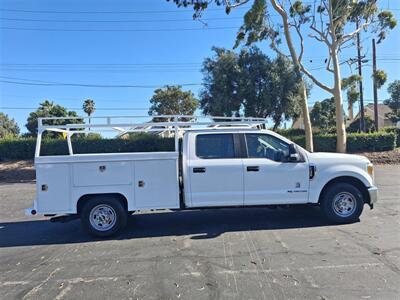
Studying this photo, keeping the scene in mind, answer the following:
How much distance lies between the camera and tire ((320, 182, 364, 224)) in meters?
7.36

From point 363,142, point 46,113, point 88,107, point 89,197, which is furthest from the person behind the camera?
point 88,107

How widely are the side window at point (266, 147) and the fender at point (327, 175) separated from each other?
739 millimetres

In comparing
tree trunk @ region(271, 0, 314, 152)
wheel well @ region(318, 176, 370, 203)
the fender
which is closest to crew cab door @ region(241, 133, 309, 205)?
the fender

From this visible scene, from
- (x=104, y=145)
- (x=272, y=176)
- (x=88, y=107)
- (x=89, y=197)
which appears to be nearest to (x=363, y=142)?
(x=104, y=145)

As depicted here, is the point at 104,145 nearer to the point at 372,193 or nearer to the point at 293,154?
the point at 293,154

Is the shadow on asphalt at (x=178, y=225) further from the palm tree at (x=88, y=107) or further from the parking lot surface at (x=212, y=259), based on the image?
the palm tree at (x=88, y=107)

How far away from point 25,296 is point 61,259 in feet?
4.56

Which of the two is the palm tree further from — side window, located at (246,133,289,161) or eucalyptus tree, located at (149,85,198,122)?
side window, located at (246,133,289,161)

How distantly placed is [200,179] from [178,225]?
1.34 meters

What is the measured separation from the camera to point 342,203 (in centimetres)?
742

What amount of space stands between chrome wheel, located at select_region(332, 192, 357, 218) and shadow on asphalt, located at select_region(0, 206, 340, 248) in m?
0.36

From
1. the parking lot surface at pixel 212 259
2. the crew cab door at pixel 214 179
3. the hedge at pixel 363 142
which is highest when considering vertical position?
the hedge at pixel 363 142

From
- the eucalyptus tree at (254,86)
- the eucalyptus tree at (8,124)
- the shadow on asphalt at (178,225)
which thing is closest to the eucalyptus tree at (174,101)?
the eucalyptus tree at (254,86)

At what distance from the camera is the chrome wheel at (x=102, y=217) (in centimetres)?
706
